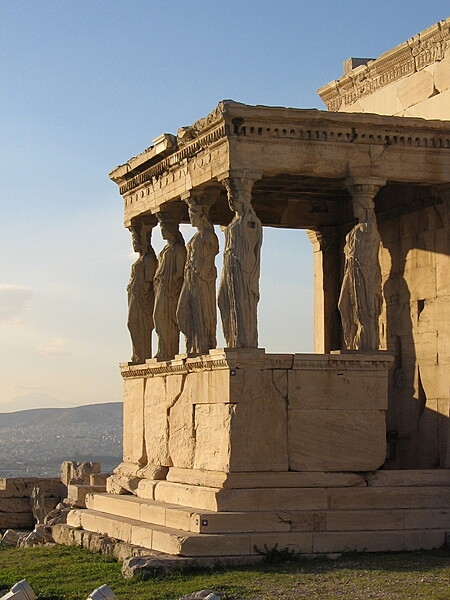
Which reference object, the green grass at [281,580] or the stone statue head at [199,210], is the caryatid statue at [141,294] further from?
the green grass at [281,580]

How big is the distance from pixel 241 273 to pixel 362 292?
149 centimetres

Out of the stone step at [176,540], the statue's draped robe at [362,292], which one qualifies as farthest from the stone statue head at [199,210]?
the stone step at [176,540]

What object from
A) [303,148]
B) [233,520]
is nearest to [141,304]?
[303,148]

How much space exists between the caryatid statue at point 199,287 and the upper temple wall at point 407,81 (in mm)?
3096

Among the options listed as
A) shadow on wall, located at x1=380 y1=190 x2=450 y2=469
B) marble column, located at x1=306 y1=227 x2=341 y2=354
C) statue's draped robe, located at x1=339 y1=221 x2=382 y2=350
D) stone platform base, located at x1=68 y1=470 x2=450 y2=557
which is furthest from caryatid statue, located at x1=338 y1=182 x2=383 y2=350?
marble column, located at x1=306 y1=227 x2=341 y2=354

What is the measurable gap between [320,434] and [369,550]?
1.41 m

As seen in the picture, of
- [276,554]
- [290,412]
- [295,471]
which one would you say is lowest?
[276,554]

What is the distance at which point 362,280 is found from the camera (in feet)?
54.5

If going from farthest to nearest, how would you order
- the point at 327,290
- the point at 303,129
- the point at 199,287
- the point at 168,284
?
the point at 327,290 → the point at 168,284 → the point at 199,287 → the point at 303,129

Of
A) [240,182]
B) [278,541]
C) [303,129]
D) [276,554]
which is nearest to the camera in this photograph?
[276,554]

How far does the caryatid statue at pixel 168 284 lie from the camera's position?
18609mm

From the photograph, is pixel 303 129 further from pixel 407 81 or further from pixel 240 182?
pixel 407 81

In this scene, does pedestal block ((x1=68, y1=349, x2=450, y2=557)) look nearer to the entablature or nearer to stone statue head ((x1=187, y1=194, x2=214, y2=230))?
stone statue head ((x1=187, y1=194, x2=214, y2=230))

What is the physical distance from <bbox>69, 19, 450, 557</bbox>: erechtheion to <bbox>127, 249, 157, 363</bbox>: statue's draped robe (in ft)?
1.77
